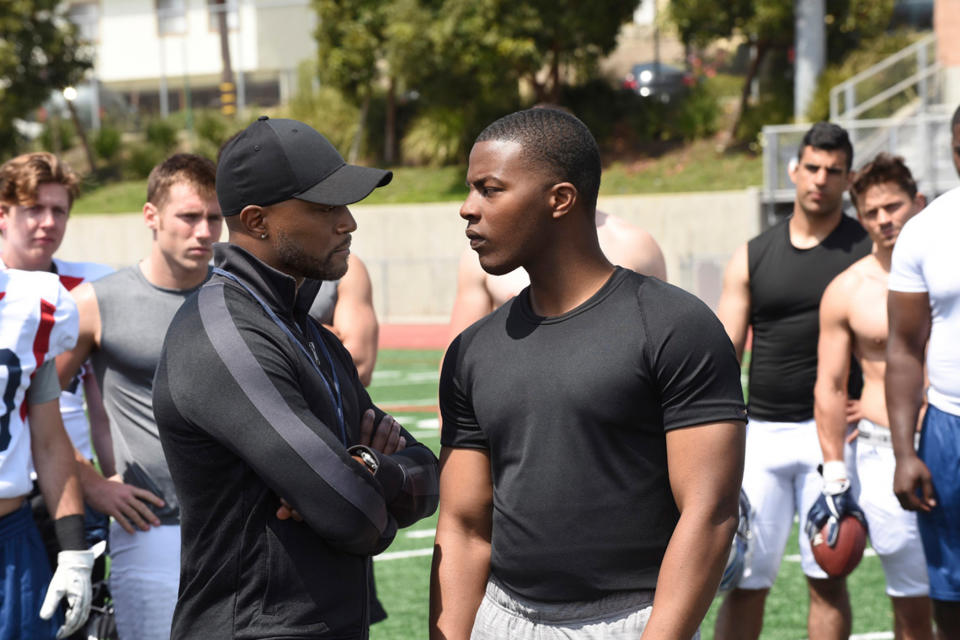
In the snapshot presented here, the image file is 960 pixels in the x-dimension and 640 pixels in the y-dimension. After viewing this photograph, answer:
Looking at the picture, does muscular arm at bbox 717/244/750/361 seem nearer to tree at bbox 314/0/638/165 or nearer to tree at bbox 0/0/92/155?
tree at bbox 314/0/638/165

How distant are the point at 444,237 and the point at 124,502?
23.1 metres

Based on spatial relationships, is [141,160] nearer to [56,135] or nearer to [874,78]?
[56,135]

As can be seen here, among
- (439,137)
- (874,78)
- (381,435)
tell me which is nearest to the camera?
(381,435)

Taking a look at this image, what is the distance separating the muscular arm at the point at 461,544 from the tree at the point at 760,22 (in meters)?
25.5

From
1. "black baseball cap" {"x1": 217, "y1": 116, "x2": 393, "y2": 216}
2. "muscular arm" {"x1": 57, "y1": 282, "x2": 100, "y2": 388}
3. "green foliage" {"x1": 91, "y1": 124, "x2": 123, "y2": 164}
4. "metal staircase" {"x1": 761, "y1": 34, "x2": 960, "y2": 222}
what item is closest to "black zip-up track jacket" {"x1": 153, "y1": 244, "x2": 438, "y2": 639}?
"black baseball cap" {"x1": 217, "y1": 116, "x2": 393, "y2": 216}

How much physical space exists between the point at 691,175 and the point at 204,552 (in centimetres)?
Answer: 2564

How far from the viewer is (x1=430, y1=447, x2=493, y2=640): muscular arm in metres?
3.13

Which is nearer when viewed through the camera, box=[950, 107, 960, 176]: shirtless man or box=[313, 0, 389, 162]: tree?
box=[950, 107, 960, 176]: shirtless man

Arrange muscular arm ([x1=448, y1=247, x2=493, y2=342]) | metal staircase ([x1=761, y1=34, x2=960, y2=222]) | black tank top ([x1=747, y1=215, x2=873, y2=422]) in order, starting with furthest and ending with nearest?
metal staircase ([x1=761, y1=34, x2=960, y2=222]), black tank top ([x1=747, y1=215, x2=873, y2=422]), muscular arm ([x1=448, y1=247, x2=493, y2=342])

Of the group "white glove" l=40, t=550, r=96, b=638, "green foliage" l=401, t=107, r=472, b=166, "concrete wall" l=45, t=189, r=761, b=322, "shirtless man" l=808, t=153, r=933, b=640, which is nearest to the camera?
"white glove" l=40, t=550, r=96, b=638

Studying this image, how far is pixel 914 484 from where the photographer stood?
4.41 meters

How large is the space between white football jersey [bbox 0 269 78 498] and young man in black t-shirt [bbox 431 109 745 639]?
152 centimetres

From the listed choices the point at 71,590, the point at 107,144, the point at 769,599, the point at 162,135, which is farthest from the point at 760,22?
the point at 71,590

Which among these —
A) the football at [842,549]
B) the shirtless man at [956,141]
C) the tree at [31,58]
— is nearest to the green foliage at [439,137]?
the tree at [31,58]
